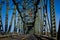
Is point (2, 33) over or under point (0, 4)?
under

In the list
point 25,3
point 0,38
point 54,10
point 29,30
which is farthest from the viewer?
point 29,30

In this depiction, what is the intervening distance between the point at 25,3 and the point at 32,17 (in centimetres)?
598

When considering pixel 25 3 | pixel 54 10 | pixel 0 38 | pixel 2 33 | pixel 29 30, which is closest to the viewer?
pixel 54 10

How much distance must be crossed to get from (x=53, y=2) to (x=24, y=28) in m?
28.6

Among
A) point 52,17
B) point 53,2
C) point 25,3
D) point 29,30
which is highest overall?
point 25,3

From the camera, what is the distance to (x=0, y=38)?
13109 mm

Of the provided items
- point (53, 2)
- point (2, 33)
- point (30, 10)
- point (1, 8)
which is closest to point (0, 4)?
point (1, 8)

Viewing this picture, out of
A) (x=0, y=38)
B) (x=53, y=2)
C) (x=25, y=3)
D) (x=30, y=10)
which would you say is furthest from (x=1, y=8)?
(x=30, y=10)

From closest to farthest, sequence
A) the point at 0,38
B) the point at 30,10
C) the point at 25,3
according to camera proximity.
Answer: the point at 0,38 < the point at 25,3 < the point at 30,10

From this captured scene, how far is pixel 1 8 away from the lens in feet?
50.1

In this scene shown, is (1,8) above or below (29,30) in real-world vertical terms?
above

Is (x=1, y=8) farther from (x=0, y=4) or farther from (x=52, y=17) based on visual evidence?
(x=52, y=17)

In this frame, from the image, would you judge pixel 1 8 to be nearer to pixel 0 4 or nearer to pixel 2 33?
pixel 0 4

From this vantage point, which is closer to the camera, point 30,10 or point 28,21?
point 30,10
